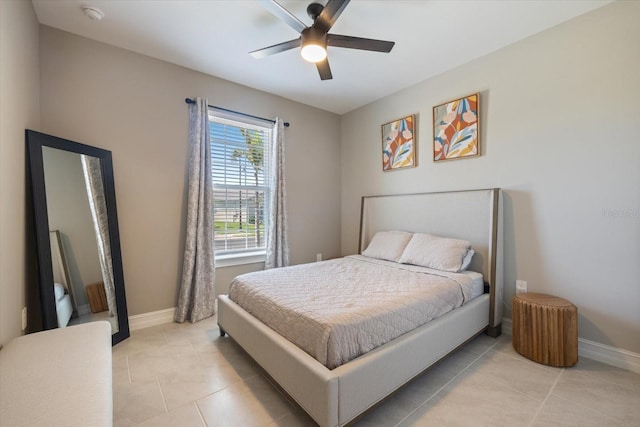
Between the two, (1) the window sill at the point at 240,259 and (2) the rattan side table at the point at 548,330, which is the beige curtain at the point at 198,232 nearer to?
(1) the window sill at the point at 240,259

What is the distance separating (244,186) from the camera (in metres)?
3.34

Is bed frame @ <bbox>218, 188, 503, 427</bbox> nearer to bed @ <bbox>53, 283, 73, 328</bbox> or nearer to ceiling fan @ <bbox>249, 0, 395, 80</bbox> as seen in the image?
bed @ <bbox>53, 283, 73, 328</bbox>

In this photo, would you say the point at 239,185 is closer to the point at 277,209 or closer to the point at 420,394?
the point at 277,209

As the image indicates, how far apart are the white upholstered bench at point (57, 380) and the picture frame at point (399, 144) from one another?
10.6 ft

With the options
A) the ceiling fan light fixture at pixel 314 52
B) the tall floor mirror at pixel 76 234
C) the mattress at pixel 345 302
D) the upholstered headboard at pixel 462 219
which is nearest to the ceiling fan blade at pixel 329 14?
the ceiling fan light fixture at pixel 314 52

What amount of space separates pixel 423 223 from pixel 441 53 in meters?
1.77

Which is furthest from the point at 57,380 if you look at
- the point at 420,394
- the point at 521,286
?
the point at 521,286

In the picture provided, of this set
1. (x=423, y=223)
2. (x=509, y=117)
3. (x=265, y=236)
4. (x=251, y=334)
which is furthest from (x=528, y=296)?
(x=265, y=236)

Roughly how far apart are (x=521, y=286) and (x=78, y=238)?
12.6 feet

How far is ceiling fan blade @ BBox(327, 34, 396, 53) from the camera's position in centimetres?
192

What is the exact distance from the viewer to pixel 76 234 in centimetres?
209

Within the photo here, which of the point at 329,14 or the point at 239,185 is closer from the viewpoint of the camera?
the point at 329,14

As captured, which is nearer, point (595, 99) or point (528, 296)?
point (595, 99)

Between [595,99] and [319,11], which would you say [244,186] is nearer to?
[319,11]
